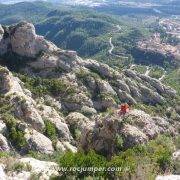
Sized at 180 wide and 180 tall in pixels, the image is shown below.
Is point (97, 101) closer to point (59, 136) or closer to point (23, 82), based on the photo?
point (23, 82)

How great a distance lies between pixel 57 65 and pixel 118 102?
55.7ft

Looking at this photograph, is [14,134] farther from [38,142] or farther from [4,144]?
[4,144]

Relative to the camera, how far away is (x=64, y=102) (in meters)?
110

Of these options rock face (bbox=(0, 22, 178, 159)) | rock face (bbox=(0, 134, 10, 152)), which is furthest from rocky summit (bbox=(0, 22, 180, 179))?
rock face (bbox=(0, 134, 10, 152))

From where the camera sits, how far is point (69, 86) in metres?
114

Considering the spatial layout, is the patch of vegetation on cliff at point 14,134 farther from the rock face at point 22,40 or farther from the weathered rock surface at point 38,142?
the rock face at point 22,40

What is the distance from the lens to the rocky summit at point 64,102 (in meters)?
53.5

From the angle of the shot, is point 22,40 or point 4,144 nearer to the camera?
point 4,144

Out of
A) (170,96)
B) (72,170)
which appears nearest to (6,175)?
(72,170)

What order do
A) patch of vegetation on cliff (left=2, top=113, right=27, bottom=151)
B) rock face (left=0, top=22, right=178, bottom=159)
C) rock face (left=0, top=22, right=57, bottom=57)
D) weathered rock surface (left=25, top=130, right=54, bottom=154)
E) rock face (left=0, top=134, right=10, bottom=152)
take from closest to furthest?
1. rock face (left=0, top=134, right=10, bottom=152)
2. patch of vegetation on cliff (left=2, top=113, right=27, bottom=151)
3. weathered rock surface (left=25, top=130, right=54, bottom=154)
4. rock face (left=0, top=22, right=178, bottom=159)
5. rock face (left=0, top=22, right=57, bottom=57)

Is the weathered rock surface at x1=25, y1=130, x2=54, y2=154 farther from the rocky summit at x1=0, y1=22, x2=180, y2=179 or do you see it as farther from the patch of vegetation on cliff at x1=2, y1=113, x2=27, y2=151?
the patch of vegetation on cliff at x1=2, y1=113, x2=27, y2=151

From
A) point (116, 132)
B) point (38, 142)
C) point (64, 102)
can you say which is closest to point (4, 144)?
point (38, 142)

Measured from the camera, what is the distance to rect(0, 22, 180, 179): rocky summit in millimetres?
53531

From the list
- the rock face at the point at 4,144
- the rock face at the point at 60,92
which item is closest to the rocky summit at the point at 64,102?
the rock face at the point at 60,92
